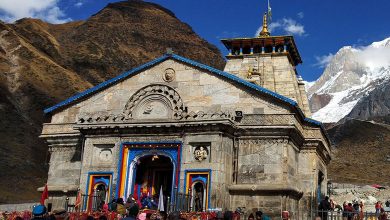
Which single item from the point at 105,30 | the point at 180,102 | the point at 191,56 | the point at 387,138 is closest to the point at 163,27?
the point at 191,56

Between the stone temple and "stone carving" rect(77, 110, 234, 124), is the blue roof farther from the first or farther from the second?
"stone carving" rect(77, 110, 234, 124)

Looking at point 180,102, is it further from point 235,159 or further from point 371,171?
point 371,171

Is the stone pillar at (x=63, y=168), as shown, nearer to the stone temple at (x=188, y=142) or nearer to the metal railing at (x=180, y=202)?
the stone temple at (x=188, y=142)

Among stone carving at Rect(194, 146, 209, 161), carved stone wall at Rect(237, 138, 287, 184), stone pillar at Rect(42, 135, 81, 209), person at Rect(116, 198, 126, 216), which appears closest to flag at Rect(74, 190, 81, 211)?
stone pillar at Rect(42, 135, 81, 209)

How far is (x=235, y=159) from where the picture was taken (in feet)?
78.8

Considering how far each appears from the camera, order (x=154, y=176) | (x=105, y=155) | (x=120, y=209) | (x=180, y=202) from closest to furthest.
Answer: (x=120, y=209) → (x=180, y=202) → (x=105, y=155) → (x=154, y=176)

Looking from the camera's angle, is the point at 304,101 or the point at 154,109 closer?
the point at 154,109

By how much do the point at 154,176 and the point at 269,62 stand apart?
13741 mm

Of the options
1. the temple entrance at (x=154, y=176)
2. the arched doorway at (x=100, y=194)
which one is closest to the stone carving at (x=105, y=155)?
the arched doorway at (x=100, y=194)

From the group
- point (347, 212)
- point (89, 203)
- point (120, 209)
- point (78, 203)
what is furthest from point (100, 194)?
point (347, 212)

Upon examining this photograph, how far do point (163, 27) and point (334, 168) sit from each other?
70.0 metres

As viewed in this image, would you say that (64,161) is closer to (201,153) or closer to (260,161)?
(201,153)

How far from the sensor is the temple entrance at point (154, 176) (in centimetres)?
2539

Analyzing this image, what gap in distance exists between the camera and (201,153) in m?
23.5
